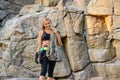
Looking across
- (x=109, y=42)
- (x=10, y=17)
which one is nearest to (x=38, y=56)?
(x=109, y=42)

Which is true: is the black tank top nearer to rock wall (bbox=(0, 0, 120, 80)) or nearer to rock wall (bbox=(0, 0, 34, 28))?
rock wall (bbox=(0, 0, 120, 80))

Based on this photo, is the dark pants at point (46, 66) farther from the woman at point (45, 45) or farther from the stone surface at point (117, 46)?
the stone surface at point (117, 46)

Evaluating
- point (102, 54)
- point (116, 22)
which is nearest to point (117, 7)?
point (116, 22)

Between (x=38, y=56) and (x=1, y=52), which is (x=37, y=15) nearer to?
(x=1, y=52)

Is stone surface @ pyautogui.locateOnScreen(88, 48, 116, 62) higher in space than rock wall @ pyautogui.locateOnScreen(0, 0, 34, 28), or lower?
lower

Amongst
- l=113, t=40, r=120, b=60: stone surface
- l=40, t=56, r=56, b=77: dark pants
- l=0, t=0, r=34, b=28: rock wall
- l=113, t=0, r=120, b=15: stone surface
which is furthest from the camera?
l=0, t=0, r=34, b=28: rock wall

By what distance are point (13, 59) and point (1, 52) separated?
741 mm

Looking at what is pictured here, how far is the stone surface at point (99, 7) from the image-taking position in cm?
1188

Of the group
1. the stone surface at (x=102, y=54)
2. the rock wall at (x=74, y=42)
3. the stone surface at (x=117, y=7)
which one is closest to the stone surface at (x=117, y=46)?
the rock wall at (x=74, y=42)

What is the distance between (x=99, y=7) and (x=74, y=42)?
1.65m

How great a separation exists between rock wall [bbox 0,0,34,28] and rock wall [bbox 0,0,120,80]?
1.91m

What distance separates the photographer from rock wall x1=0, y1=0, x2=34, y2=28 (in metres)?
14.1

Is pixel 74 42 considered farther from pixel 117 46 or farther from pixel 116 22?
pixel 116 22

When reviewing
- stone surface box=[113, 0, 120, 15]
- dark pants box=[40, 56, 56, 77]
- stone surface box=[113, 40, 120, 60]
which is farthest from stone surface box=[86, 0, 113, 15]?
dark pants box=[40, 56, 56, 77]
